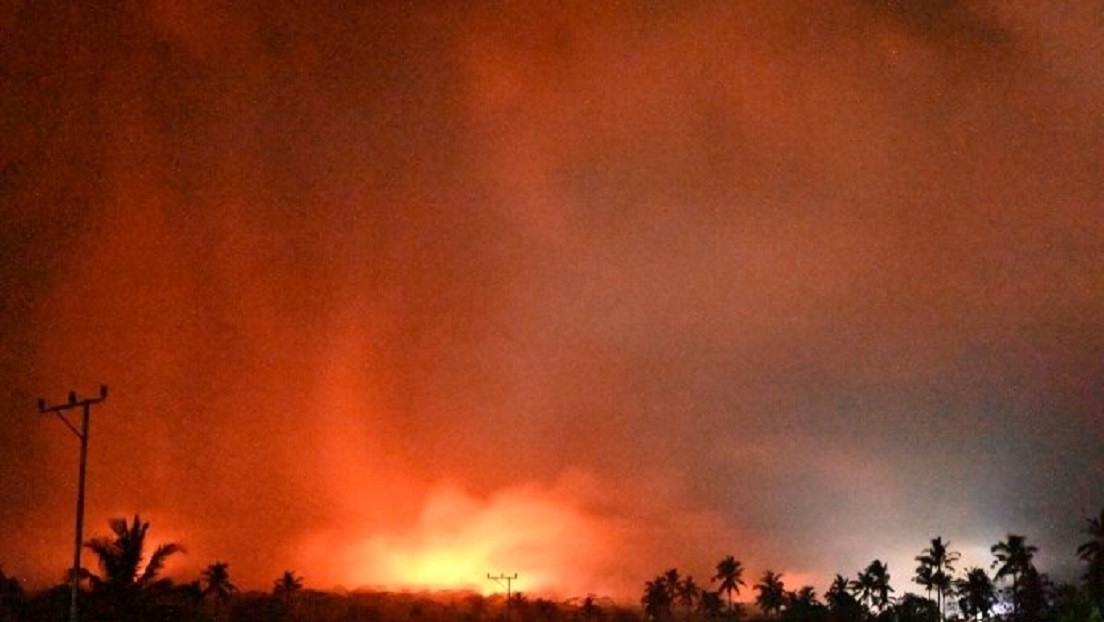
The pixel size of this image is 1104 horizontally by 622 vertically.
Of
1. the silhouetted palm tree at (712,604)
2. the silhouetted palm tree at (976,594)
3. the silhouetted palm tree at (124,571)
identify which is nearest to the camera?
the silhouetted palm tree at (124,571)

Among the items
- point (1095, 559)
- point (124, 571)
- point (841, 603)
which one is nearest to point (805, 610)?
point (841, 603)

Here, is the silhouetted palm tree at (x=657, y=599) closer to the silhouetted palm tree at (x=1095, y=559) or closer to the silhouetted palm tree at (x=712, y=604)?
the silhouetted palm tree at (x=712, y=604)

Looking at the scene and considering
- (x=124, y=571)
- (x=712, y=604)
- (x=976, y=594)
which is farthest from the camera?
(x=712, y=604)

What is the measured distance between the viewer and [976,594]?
123000 mm

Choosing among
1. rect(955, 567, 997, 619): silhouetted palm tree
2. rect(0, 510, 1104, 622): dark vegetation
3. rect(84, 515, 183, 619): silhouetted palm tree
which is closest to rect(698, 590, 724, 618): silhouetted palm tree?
rect(0, 510, 1104, 622): dark vegetation

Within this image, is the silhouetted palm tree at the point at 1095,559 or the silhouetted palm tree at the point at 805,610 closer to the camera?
the silhouetted palm tree at the point at 1095,559

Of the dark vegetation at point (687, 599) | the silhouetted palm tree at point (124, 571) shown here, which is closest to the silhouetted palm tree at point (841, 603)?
the dark vegetation at point (687, 599)

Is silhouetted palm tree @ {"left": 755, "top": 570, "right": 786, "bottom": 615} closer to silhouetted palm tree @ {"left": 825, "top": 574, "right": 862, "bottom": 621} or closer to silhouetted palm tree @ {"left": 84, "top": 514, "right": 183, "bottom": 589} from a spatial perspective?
silhouetted palm tree @ {"left": 825, "top": 574, "right": 862, "bottom": 621}

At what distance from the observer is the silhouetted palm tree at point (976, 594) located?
123 meters

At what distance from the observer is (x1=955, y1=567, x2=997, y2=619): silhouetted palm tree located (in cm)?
12306

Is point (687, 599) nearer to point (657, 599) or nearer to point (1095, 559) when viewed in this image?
point (657, 599)

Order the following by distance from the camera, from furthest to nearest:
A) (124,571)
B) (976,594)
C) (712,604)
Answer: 1. (712,604)
2. (976,594)
3. (124,571)

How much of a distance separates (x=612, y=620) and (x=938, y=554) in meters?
73.1

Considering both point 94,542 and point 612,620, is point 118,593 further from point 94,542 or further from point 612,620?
point 612,620
